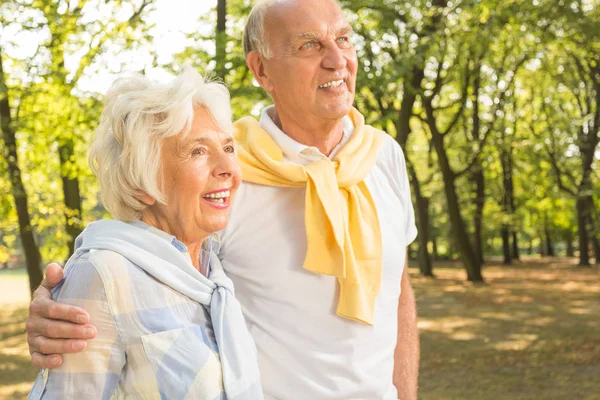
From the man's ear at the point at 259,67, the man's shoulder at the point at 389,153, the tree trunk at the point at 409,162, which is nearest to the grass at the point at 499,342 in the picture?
the tree trunk at the point at 409,162

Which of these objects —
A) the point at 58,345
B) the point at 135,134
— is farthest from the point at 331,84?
the point at 58,345

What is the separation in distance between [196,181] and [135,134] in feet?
0.68

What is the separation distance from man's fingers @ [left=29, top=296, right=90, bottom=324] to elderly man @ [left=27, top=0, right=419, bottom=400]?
0.81m

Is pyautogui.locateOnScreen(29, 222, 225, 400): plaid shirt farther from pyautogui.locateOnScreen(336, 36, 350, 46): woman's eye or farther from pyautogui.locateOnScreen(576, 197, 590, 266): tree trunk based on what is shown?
pyautogui.locateOnScreen(576, 197, 590, 266): tree trunk

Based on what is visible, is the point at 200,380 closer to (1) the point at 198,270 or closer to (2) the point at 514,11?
(1) the point at 198,270

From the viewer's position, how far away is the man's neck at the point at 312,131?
9.00 feet

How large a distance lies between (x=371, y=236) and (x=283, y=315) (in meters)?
0.42

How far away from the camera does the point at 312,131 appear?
9.08 feet

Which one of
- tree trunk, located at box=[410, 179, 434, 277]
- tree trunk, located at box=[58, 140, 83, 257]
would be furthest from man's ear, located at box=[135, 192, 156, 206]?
tree trunk, located at box=[410, 179, 434, 277]

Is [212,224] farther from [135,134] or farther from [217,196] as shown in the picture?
[135,134]

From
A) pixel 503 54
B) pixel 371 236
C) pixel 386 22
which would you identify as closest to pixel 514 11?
pixel 386 22

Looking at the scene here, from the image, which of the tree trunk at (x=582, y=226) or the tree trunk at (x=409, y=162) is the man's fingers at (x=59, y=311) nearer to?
the tree trunk at (x=409, y=162)

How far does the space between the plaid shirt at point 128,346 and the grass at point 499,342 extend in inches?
316

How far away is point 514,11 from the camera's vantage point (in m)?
14.2
